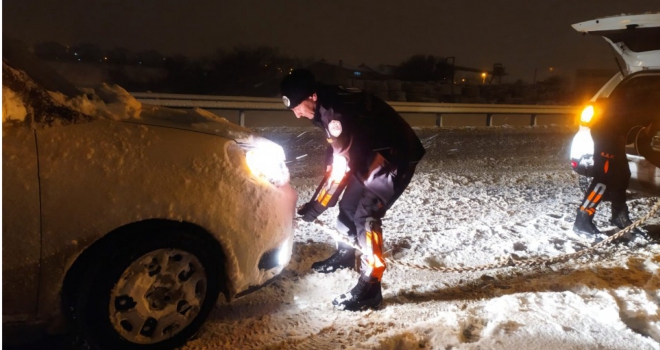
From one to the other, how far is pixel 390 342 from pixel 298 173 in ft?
15.3

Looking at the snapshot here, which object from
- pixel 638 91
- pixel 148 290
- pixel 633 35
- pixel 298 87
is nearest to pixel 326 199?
pixel 298 87

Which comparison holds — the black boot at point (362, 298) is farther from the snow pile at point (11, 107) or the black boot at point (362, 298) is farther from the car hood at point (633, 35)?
the car hood at point (633, 35)

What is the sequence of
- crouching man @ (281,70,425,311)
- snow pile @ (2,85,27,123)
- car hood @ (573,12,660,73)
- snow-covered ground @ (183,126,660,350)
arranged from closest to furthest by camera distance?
snow pile @ (2,85,27,123), snow-covered ground @ (183,126,660,350), crouching man @ (281,70,425,311), car hood @ (573,12,660,73)

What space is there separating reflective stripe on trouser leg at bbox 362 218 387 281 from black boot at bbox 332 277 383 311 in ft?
0.21

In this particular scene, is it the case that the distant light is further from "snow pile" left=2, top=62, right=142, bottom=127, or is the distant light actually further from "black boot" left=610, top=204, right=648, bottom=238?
"snow pile" left=2, top=62, right=142, bottom=127

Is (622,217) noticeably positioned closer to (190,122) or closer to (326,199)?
(326,199)

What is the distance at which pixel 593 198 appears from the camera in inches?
194

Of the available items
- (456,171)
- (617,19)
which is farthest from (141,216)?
(456,171)

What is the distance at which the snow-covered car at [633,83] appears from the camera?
15.5ft

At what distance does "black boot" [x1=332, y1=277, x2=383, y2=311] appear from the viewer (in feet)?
11.1

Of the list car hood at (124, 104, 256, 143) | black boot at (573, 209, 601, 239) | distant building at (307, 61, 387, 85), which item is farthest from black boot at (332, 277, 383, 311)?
distant building at (307, 61, 387, 85)

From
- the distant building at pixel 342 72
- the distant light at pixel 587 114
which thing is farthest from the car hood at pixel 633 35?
the distant building at pixel 342 72

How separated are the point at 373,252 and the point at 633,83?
141 inches

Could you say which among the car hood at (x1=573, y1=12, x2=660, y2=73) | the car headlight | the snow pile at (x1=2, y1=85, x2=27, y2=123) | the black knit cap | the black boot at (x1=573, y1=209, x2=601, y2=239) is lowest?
the black boot at (x1=573, y1=209, x2=601, y2=239)
